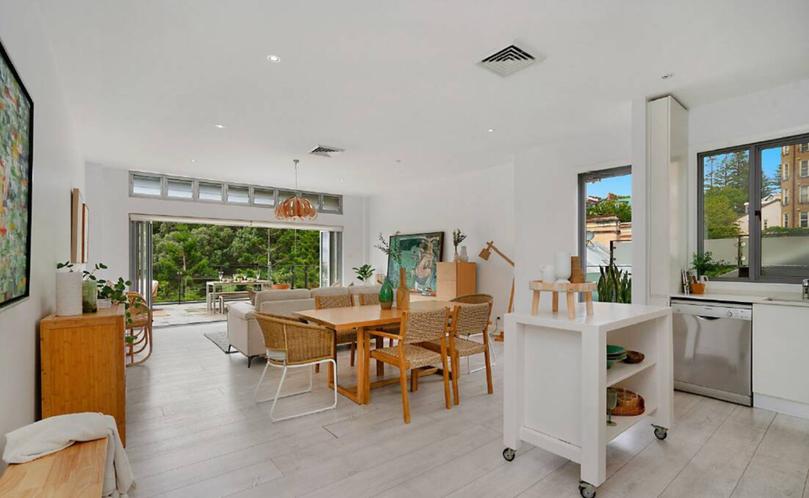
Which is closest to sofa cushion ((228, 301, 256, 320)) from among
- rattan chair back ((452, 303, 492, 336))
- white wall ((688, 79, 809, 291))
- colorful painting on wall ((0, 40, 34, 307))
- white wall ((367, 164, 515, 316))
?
rattan chair back ((452, 303, 492, 336))

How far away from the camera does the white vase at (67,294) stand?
2.50m

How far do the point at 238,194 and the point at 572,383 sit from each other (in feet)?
24.1

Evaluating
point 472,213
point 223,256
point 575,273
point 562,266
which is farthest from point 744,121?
point 223,256

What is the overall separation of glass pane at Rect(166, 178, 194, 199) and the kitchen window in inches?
300

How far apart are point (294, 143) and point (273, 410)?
10.9ft

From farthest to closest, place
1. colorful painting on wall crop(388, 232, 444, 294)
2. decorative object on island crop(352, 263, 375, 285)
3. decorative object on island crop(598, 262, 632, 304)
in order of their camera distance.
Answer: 1. decorative object on island crop(352, 263, 375, 285)
2. colorful painting on wall crop(388, 232, 444, 294)
3. decorative object on island crop(598, 262, 632, 304)

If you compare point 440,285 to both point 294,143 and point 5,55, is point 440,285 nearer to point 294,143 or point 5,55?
point 294,143

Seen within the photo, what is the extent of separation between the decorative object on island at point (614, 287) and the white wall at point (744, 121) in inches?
26.5

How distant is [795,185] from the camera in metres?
3.64

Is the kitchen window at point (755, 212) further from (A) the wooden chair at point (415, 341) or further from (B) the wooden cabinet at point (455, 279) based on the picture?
(B) the wooden cabinet at point (455, 279)

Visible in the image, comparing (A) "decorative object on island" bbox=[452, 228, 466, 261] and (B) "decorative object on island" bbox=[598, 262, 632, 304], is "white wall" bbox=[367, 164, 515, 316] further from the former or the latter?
(B) "decorative object on island" bbox=[598, 262, 632, 304]

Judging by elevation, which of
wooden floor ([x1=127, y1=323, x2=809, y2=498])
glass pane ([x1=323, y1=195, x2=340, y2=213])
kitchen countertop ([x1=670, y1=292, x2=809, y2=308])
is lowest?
wooden floor ([x1=127, y1=323, x2=809, y2=498])

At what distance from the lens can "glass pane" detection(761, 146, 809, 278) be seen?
11.7 feet

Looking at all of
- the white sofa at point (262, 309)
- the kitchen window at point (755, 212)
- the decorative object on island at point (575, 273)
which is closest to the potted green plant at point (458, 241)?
the white sofa at point (262, 309)
